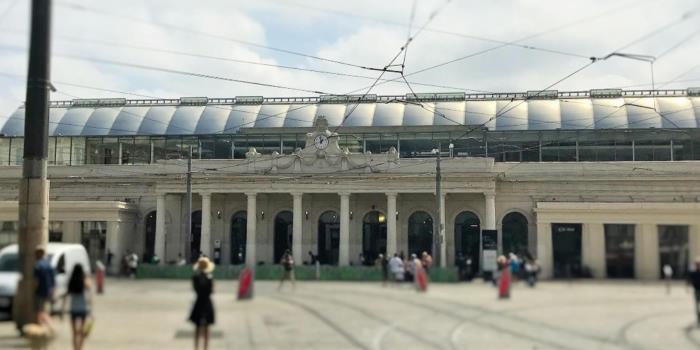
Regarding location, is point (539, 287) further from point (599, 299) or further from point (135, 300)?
point (135, 300)

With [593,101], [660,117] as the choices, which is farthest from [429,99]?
[660,117]

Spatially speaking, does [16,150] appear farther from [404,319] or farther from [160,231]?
[404,319]

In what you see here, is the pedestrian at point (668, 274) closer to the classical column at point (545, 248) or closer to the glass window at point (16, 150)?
the classical column at point (545, 248)

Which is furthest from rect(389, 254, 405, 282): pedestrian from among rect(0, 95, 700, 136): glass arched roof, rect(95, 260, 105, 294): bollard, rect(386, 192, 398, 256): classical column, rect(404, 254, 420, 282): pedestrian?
rect(0, 95, 700, 136): glass arched roof

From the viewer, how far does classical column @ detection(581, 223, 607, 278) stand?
1125cm

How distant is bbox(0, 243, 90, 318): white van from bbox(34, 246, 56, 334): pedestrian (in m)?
0.10

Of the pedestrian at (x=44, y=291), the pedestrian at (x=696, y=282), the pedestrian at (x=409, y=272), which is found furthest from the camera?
the pedestrian at (x=409, y=272)

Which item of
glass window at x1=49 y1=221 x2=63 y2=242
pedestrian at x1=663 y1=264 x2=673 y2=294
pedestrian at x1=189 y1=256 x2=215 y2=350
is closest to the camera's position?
pedestrian at x1=189 y1=256 x2=215 y2=350

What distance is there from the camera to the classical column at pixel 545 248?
37.7ft

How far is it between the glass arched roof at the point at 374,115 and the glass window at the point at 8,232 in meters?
36.6

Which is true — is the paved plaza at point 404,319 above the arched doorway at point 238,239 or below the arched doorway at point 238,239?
below

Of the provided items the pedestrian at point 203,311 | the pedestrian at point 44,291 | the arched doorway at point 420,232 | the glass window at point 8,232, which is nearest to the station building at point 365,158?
the arched doorway at point 420,232

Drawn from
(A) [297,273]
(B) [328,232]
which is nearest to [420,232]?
(B) [328,232]

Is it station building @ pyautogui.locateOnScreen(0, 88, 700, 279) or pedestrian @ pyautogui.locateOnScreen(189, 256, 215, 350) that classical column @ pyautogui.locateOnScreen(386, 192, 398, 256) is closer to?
station building @ pyautogui.locateOnScreen(0, 88, 700, 279)
